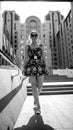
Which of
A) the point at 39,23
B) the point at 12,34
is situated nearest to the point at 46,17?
the point at 39,23

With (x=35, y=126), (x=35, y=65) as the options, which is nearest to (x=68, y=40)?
(x=35, y=65)

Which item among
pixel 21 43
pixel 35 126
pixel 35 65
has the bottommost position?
pixel 35 126

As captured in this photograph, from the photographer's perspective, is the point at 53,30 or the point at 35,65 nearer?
the point at 35,65

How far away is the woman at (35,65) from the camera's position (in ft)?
9.15

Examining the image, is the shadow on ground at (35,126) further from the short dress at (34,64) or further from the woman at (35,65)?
the short dress at (34,64)

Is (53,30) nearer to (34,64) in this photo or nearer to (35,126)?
(34,64)

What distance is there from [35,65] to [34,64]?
0.03 m

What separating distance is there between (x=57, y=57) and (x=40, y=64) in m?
55.0

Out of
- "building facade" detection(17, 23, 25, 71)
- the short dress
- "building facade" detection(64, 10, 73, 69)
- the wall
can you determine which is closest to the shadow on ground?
the wall

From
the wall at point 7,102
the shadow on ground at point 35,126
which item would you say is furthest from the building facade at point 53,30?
the shadow on ground at point 35,126

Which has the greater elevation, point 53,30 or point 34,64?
point 53,30

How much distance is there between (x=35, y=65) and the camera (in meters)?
2.79

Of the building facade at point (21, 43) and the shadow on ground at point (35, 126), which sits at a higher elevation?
the building facade at point (21, 43)

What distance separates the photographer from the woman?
2.79 metres
